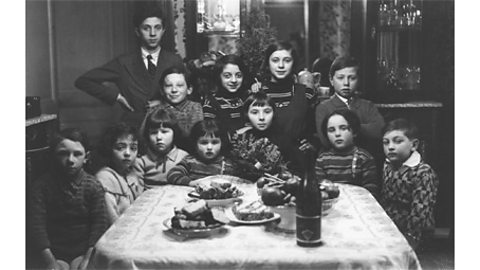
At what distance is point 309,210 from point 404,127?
1.35 metres

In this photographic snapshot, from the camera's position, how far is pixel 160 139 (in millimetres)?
2971

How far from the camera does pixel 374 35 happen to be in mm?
3020

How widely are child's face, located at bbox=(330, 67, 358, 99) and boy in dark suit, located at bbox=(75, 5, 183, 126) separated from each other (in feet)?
2.59

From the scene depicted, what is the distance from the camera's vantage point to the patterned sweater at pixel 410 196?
2.94 m

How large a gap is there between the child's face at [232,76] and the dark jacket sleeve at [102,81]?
1.73 ft

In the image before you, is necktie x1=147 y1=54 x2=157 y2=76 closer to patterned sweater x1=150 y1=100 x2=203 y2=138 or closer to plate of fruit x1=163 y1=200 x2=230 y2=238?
patterned sweater x1=150 y1=100 x2=203 y2=138

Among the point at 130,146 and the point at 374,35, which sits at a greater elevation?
the point at 374,35

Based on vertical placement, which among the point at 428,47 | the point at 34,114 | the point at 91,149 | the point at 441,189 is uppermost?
the point at 428,47

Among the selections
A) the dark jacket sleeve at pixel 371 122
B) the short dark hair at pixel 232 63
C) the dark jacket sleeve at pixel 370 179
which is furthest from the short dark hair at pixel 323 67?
the dark jacket sleeve at pixel 370 179

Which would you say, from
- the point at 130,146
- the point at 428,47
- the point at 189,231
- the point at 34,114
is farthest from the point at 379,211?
the point at 34,114

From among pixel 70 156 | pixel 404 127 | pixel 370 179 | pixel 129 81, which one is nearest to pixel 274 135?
pixel 370 179

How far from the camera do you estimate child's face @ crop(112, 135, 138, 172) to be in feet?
9.57

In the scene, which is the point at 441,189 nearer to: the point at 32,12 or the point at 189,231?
the point at 189,231

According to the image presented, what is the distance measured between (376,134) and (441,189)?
418 mm
